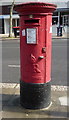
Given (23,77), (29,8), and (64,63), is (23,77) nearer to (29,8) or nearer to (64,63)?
(29,8)

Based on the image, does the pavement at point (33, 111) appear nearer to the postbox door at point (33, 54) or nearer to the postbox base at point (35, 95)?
the postbox base at point (35, 95)

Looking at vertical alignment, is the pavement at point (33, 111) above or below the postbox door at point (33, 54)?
below

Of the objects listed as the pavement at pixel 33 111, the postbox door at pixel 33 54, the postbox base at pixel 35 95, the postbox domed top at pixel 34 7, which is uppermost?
the postbox domed top at pixel 34 7

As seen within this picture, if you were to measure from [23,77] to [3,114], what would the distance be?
0.77m

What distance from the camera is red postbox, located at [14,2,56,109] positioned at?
3877 mm

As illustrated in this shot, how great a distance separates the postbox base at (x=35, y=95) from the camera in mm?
4086

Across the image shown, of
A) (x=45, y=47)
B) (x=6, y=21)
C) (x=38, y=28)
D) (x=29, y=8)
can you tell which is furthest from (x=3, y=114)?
(x=6, y=21)

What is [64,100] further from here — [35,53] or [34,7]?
[34,7]

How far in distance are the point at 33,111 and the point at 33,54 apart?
1068 mm

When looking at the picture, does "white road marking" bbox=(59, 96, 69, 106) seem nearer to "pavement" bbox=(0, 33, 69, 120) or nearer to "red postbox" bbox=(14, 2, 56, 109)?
"pavement" bbox=(0, 33, 69, 120)

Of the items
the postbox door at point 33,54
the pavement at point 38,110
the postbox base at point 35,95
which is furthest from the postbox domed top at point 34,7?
the pavement at point 38,110

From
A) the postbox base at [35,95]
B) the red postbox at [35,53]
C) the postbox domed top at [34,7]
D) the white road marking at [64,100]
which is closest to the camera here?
the postbox domed top at [34,7]

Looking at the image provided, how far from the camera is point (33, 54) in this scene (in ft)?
13.1

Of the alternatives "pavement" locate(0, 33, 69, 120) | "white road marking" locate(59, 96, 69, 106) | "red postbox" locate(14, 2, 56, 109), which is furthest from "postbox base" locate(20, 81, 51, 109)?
"white road marking" locate(59, 96, 69, 106)
